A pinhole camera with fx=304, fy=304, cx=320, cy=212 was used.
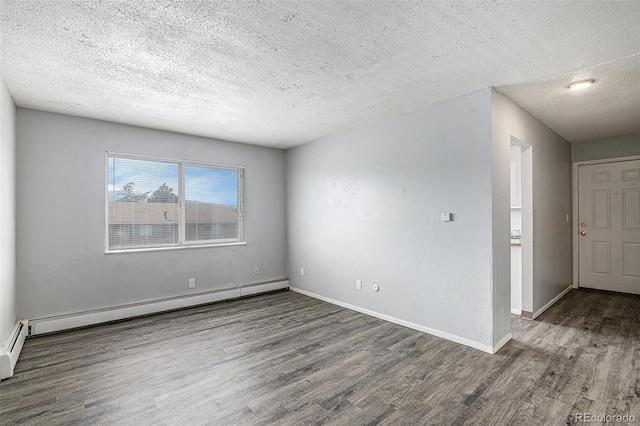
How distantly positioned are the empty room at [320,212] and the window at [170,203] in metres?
0.03

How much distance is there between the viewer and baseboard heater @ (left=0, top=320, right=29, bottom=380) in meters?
2.48

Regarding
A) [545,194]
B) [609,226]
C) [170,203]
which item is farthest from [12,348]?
[609,226]

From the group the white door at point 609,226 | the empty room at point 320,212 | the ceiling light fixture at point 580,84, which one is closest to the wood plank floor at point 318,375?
the empty room at point 320,212

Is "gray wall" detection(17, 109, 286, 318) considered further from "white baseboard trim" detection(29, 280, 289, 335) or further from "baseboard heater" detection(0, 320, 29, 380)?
"baseboard heater" detection(0, 320, 29, 380)

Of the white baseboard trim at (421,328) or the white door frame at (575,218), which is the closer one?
the white baseboard trim at (421,328)

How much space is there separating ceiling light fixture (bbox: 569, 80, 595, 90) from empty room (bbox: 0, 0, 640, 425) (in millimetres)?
61

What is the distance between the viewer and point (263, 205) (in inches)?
214

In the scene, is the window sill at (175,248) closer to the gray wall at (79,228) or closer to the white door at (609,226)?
the gray wall at (79,228)

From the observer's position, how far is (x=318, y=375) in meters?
2.53

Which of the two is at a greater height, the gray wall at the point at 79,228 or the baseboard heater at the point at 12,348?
the gray wall at the point at 79,228

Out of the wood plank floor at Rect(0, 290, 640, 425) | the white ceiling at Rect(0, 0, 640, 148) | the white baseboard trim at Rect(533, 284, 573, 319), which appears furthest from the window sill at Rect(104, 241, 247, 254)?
the white baseboard trim at Rect(533, 284, 573, 319)

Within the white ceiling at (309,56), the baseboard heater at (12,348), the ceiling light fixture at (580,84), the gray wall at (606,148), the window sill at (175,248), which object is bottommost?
the baseboard heater at (12,348)

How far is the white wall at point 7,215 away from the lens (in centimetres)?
271

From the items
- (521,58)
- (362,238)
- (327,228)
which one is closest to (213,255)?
(327,228)
